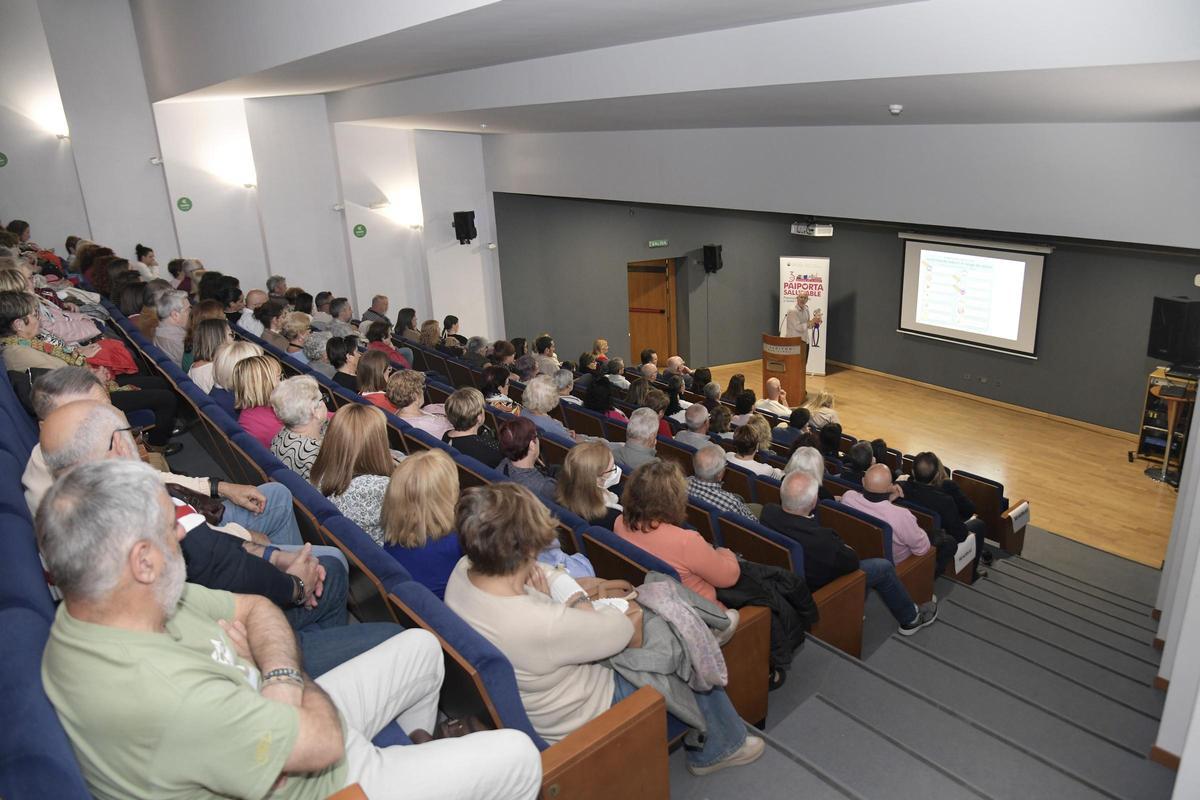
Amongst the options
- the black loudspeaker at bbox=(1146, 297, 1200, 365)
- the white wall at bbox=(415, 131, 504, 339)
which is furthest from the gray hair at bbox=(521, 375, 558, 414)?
the black loudspeaker at bbox=(1146, 297, 1200, 365)

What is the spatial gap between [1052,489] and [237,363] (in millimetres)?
8016

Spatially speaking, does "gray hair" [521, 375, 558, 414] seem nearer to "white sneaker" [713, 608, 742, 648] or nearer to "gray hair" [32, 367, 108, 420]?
"white sneaker" [713, 608, 742, 648]

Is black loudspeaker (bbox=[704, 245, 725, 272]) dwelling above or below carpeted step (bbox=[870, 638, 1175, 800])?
above

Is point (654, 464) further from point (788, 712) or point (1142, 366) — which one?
point (1142, 366)

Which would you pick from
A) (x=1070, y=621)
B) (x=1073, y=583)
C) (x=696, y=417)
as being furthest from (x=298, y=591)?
(x=1073, y=583)

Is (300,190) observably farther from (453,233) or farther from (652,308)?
(652,308)

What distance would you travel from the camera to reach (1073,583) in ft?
19.2

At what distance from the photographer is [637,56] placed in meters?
4.95

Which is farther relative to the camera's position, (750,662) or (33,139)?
(33,139)

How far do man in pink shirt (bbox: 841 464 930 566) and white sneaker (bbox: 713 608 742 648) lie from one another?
186cm

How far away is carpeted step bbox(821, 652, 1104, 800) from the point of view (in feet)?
9.36

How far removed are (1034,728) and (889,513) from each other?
4.46ft

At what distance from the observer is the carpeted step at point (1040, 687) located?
352 centimetres

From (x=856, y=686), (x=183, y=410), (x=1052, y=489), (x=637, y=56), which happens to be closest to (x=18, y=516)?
(x=856, y=686)
